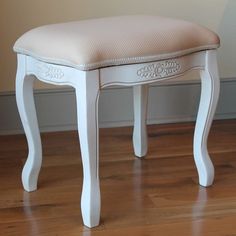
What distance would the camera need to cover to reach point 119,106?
7.04 feet

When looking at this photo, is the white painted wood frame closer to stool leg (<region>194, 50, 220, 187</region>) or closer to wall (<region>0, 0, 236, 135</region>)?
stool leg (<region>194, 50, 220, 187</region>)

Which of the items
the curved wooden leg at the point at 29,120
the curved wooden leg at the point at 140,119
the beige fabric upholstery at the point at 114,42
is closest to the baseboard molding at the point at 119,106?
the curved wooden leg at the point at 140,119

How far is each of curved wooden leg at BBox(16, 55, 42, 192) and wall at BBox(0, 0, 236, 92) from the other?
51 centimetres

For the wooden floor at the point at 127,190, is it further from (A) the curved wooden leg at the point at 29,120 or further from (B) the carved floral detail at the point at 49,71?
(B) the carved floral detail at the point at 49,71

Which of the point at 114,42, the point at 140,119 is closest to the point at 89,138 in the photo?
the point at 114,42

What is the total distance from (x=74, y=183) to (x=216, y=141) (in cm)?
60

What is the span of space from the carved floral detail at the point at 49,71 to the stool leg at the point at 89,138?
74 millimetres

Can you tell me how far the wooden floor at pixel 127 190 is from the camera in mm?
1410

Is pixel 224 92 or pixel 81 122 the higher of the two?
pixel 81 122

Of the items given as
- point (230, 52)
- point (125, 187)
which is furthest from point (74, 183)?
point (230, 52)

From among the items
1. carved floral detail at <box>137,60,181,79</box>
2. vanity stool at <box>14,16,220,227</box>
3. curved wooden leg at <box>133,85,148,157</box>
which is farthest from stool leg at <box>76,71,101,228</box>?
curved wooden leg at <box>133,85,148,157</box>

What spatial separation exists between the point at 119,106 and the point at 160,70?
77cm

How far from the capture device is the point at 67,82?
133 cm

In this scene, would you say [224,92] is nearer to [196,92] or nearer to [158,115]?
[196,92]
